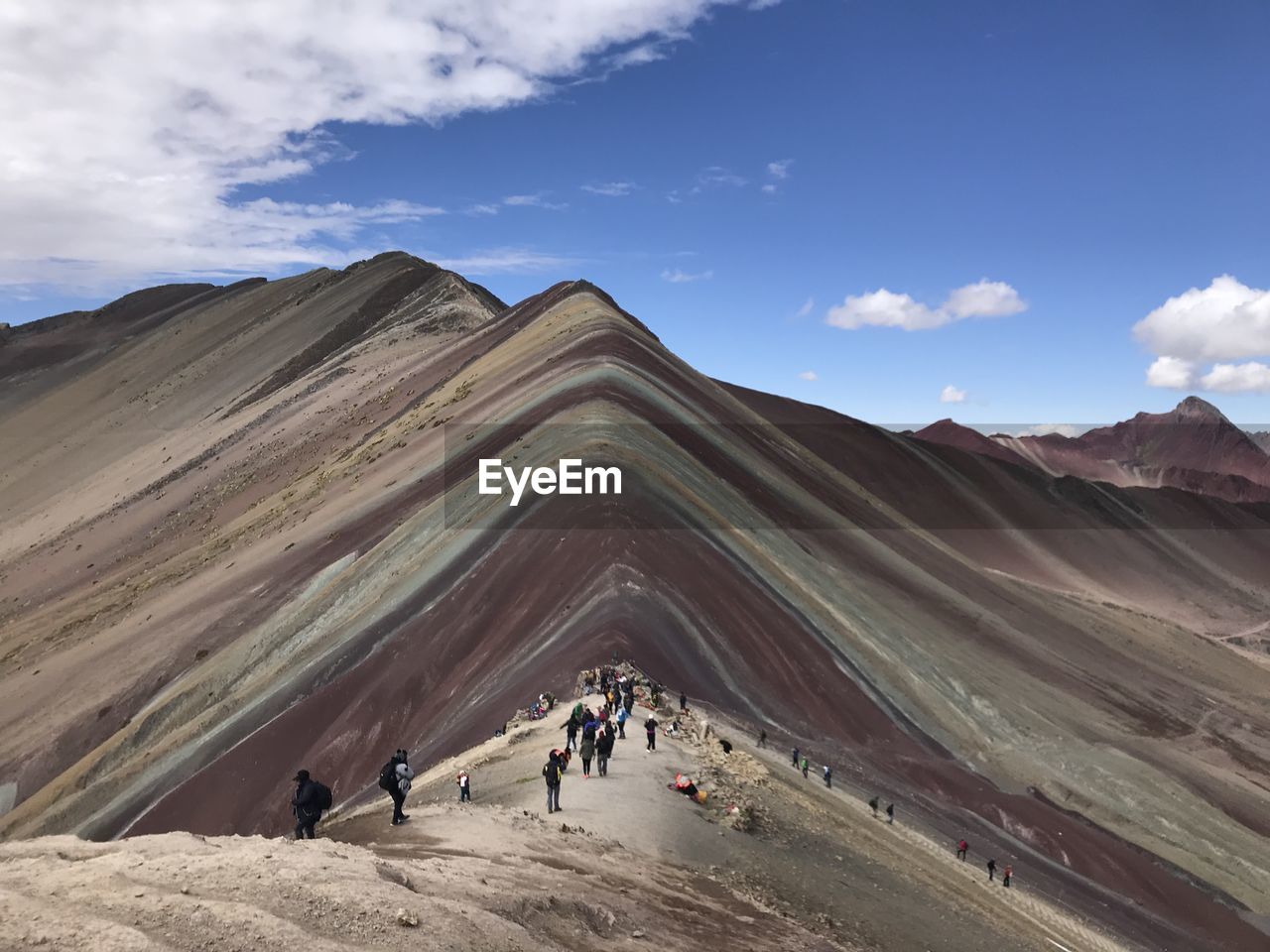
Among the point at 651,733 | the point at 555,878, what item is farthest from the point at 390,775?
the point at 651,733

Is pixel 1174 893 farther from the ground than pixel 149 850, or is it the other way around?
pixel 149 850

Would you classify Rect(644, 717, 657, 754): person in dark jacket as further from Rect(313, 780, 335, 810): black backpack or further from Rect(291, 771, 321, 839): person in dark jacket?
Rect(291, 771, 321, 839): person in dark jacket

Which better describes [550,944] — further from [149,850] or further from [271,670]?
[271,670]

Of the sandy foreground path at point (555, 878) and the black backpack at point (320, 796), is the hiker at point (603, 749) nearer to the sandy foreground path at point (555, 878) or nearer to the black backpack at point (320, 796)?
the sandy foreground path at point (555, 878)

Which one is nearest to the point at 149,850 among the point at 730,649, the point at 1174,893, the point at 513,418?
the point at 730,649

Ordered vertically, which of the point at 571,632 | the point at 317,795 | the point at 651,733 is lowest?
the point at 651,733

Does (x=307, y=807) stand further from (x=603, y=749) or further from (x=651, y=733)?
(x=651, y=733)
